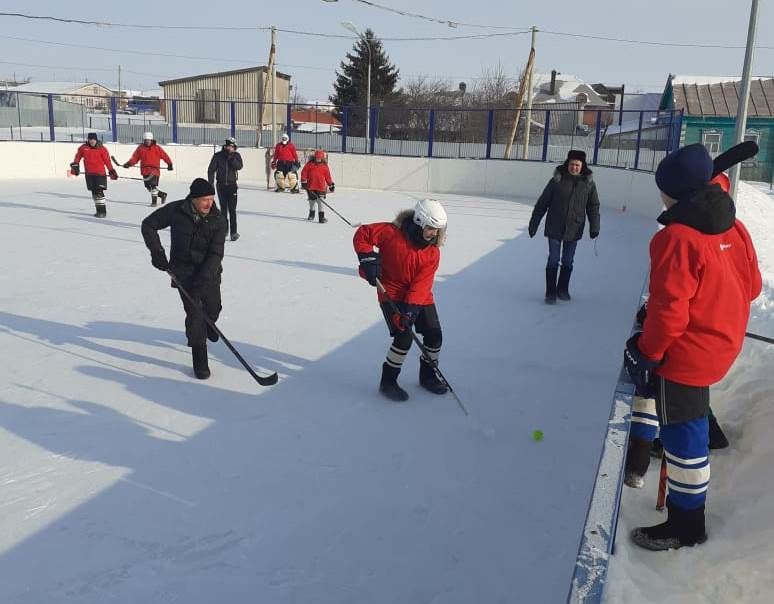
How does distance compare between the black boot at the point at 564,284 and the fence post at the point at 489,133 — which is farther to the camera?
the fence post at the point at 489,133

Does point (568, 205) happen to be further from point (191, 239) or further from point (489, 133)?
point (489, 133)

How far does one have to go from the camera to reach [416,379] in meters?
4.88

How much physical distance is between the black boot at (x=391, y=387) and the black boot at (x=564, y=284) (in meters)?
3.17

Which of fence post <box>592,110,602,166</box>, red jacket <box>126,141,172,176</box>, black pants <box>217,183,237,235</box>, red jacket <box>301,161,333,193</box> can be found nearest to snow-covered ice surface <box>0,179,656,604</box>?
black pants <box>217,183,237,235</box>

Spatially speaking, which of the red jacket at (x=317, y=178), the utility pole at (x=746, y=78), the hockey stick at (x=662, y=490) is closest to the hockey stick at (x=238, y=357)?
the hockey stick at (x=662, y=490)

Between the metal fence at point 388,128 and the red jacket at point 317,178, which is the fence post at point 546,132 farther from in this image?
the red jacket at point 317,178

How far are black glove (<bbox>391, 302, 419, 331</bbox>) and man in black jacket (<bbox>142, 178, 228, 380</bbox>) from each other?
1.31 m

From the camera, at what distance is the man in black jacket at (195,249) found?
15.4 feet

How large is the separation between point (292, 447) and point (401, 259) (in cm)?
136

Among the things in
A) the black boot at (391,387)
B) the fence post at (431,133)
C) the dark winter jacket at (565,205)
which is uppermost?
the fence post at (431,133)

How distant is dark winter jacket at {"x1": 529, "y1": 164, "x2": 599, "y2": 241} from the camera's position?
266 inches

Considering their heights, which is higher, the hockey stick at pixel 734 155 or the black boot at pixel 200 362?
the hockey stick at pixel 734 155

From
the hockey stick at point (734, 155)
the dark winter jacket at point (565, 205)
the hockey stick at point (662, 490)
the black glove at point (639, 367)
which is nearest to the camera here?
the black glove at point (639, 367)

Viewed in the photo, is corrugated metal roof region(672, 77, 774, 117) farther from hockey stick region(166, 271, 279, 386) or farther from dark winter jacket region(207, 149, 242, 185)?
hockey stick region(166, 271, 279, 386)
